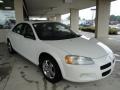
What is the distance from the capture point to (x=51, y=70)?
10.4 ft

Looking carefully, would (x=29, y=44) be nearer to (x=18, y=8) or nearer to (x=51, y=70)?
(x=51, y=70)

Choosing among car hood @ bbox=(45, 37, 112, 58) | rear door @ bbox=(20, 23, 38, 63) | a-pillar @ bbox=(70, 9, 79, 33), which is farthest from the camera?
a-pillar @ bbox=(70, 9, 79, 33)

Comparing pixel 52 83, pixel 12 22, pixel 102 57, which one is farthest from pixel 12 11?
pixel 102 57

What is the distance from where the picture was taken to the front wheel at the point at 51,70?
2.96 m

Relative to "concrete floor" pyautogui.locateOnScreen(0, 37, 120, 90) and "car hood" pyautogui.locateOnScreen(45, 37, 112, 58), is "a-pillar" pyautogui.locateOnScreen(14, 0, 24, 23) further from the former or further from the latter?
"car hood" pyautogui.locateOnScreen(45, 37, 112, 58)

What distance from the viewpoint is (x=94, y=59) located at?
275cm

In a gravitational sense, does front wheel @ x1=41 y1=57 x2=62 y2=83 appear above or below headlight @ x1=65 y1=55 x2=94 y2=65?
below

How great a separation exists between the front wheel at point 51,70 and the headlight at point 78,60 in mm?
354

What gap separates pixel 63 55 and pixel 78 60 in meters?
0.32

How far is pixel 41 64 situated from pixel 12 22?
548cm

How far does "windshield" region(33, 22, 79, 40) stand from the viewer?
362cm

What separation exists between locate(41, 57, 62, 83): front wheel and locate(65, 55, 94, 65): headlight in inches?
13.9

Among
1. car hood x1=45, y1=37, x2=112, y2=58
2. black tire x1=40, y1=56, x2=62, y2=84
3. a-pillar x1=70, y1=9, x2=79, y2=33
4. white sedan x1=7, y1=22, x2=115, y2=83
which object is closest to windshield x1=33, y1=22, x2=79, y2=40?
white sedan x1=7, y1=22, x2=115, y2=83

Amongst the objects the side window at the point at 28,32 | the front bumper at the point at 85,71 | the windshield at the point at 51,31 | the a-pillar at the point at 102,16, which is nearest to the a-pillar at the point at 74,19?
the a-pillar at the point at 102,16
